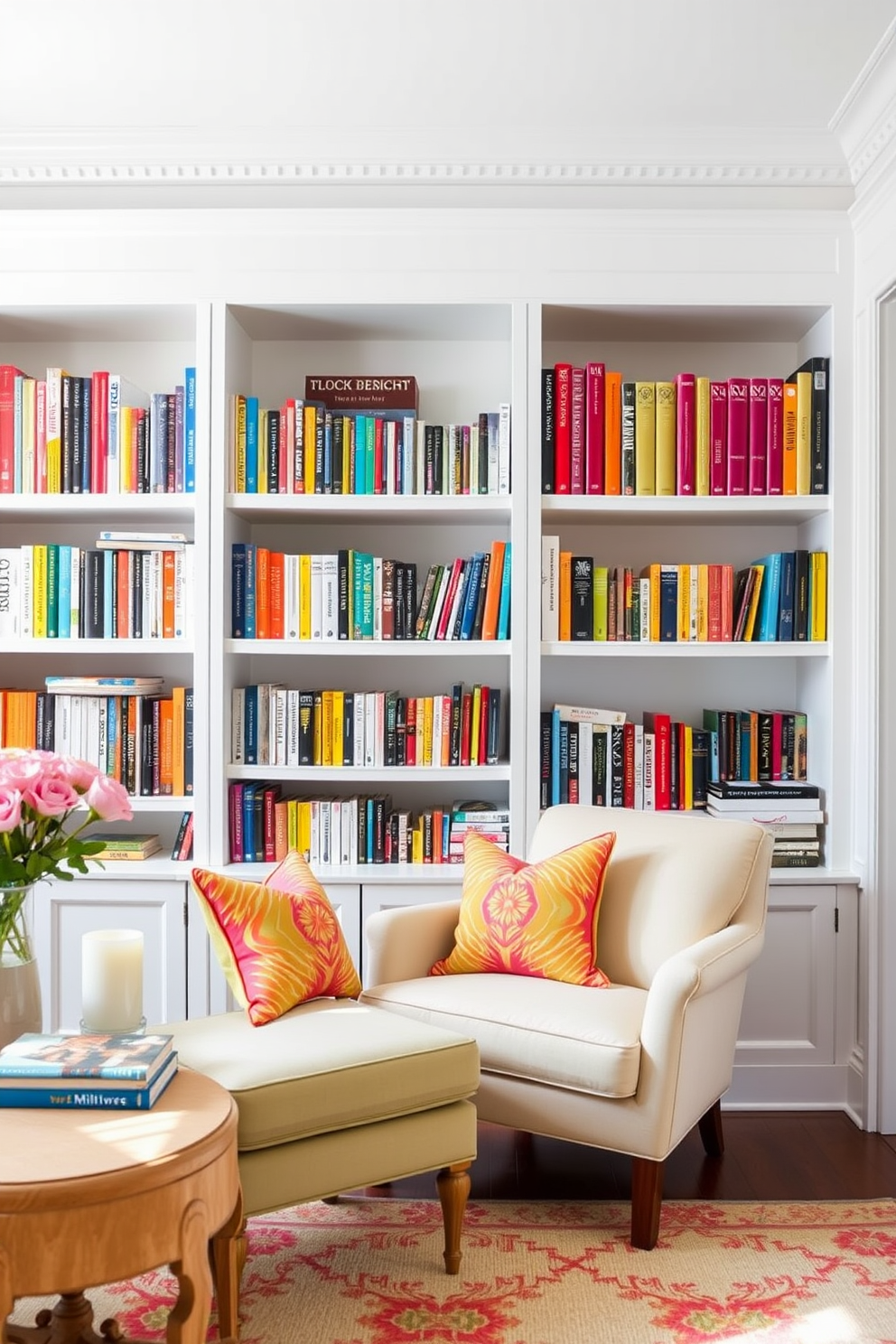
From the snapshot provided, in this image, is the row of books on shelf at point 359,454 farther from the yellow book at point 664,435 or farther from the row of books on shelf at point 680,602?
the yellow book at point 664,435

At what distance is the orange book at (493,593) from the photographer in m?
3.12

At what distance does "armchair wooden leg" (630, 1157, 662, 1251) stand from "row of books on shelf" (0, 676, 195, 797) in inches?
63.7

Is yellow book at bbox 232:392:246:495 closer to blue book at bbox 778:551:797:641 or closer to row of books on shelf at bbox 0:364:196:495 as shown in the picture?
row of books on shelf at bbox 0:364:196:495

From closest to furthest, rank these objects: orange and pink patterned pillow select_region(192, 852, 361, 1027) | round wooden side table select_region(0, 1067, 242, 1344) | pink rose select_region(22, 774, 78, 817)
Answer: round wooden side table select_region(0, 1067, 242, 1344), pink rose select_region(22, 774, 78, 817), orange and pink patterned pillow select_region(192, 852, 361, 1027)

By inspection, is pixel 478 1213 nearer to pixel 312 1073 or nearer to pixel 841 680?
pixel 312 1073

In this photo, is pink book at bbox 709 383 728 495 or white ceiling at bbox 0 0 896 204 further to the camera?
pink book at bbox 709 383 728 495

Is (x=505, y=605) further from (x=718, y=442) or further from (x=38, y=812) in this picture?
(x=38, y=812)

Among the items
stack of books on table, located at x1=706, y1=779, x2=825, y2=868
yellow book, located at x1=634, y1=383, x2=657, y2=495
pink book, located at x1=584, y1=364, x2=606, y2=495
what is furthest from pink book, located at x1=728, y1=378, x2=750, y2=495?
stack of books on table, located at x1=706, y1=779, x2=825, y2=868

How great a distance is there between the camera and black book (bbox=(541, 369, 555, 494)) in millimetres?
→ 3096

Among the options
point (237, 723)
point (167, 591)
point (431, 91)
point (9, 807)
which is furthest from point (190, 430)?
point (9, 807)

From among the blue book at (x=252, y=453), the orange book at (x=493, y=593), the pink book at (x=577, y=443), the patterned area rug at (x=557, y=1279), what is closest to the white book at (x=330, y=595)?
the blue book at (x=252, y=453)

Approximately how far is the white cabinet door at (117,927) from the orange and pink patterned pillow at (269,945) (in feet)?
2.37

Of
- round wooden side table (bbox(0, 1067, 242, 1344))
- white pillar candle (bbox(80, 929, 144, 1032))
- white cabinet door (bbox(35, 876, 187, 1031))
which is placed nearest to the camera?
round wooden side table (bbox(0, 1067, 242, 1344))

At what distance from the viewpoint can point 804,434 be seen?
10.1 feet
